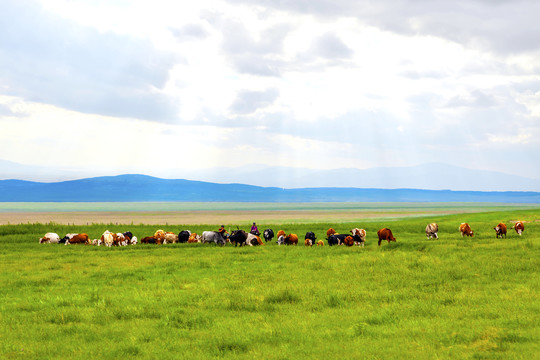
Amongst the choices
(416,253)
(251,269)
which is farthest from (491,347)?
(416,253)

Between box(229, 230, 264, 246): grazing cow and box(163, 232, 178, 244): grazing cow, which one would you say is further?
box(163, 232, 178, 244): grazing cow

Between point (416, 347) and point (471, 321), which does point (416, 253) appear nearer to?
point (471, 321)

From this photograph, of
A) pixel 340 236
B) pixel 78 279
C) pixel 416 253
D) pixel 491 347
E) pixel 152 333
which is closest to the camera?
pixel 491 347

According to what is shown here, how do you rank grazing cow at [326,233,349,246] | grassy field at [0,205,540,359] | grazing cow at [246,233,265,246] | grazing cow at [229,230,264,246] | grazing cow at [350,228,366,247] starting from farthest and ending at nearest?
grazing cow at [246,233,265,246]
grazing cow at [229,230,264,246]
grazing cow at [326,233,349,246]
grazing cow at [350,228,366,247]
grassy field at [0,205,540,359]

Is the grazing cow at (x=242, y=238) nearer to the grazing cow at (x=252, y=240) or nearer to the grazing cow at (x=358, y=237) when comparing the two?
the grazing cow at (x=252, y=240)

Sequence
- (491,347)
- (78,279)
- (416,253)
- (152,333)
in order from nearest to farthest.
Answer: (491,347) < (152,333) < (78,279) < (416,253)

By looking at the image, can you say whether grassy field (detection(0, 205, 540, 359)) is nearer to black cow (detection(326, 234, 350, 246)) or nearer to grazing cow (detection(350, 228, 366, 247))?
grazing cow (detection(350, 228, 366, 247))

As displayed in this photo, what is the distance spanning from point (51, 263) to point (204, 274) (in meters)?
9.76

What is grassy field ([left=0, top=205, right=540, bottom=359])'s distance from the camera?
9.66 m

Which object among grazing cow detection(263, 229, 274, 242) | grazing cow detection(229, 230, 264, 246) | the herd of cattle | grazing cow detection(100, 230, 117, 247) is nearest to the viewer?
the herd of cattle

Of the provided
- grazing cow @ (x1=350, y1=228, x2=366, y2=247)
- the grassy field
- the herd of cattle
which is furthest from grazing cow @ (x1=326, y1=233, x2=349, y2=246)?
the grassy field

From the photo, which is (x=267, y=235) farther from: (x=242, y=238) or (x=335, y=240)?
(x=335, y=240)

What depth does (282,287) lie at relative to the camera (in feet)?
51.4

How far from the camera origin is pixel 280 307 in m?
13.2
